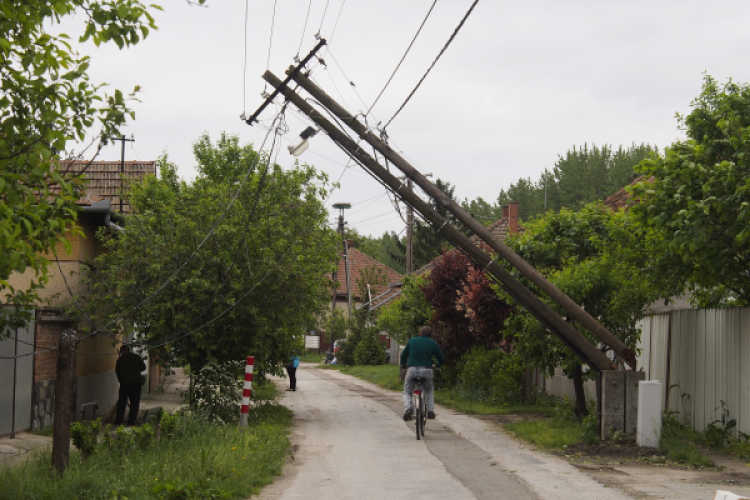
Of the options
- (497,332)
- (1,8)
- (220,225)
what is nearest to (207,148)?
(497,332)

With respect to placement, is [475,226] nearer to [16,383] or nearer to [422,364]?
[422,364]

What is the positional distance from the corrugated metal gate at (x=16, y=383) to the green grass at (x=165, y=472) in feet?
10.9

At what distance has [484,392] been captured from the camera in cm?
2000

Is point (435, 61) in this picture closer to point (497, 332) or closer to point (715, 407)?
point (715, 407)

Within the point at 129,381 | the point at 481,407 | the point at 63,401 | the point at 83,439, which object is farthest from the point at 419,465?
the point at 481,407

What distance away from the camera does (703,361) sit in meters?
12.2

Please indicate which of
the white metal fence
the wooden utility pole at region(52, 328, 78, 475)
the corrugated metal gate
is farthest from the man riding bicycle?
the wooden utility pole at region(52, 328, 78, 475)

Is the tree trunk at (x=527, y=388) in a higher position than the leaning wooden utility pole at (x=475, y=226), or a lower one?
lower

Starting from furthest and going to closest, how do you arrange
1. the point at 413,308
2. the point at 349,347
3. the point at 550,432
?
the point at 349,347
the point at 413,308
the point at 550,432

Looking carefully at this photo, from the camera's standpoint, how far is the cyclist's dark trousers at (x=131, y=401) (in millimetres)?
14930

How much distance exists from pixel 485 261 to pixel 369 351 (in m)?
34.0

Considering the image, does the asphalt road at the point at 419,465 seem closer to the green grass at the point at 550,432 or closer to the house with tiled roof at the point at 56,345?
the green grass at the point at 550,432

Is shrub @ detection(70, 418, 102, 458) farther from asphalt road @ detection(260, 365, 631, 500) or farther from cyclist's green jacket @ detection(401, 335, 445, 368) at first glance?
cyclist's green jacket @ detection(401, 335, 445, 368)

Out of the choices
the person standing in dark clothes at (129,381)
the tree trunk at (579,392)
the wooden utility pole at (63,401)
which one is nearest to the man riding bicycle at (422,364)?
the tree trunk at (579,392)
